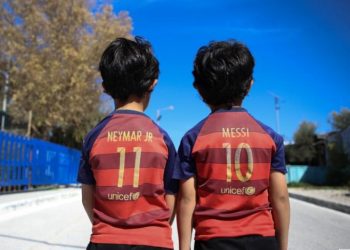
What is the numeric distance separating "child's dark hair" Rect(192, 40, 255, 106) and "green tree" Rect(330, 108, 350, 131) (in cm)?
4800

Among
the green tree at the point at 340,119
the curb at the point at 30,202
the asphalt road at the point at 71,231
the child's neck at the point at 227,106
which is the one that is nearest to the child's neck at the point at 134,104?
the child's neck at the point at 227,106

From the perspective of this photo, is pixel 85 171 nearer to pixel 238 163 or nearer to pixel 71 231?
pixel 238 163

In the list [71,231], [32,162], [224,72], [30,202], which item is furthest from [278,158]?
[32,162]

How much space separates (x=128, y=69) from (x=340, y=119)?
49.9 meters

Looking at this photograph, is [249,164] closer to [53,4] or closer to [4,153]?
[4,153]

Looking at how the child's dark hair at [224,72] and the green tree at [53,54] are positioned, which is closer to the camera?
the child's dark hair at [224,72]

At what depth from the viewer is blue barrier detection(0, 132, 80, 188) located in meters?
15.9

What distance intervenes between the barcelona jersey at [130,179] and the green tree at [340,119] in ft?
159

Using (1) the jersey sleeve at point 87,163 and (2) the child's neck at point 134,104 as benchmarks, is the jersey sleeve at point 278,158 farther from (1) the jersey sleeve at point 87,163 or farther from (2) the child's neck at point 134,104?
(1) the jersey sleeve at point 87,163

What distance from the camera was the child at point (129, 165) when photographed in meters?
2.43

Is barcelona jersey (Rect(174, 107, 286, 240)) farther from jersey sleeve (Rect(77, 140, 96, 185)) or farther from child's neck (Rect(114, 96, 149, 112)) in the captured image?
jersey sleeve (Rect(77, 140, 96, 185))

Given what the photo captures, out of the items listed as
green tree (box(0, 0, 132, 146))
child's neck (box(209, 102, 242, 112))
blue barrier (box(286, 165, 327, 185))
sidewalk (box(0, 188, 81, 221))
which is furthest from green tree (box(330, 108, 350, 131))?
child's neck (box(209, 102, 242, 112))

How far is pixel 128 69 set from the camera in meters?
2.70

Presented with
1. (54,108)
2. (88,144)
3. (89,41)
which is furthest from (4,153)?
(88,144)
